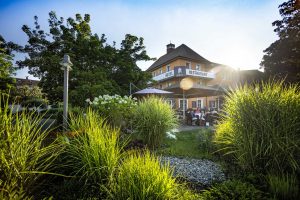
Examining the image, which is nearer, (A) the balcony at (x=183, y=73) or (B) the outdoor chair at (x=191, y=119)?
(B) the outdoor chair at (x=191, y=119)

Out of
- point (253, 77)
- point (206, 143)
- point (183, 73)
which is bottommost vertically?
point (206, 143)

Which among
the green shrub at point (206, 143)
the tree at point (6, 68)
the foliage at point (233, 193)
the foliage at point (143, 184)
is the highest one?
the tree at point (6, 68)

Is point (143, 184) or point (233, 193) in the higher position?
point (143, 184)

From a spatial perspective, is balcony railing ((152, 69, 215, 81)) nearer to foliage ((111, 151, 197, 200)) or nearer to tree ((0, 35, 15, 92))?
tree ((0, 35, 15, 92))

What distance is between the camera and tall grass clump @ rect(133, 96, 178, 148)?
15.6 feet

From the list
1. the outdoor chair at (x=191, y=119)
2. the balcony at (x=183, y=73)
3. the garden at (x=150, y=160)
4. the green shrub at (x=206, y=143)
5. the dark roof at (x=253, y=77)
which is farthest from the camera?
the balcony at (x=183, y=73)

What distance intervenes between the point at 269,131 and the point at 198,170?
4.92 ft

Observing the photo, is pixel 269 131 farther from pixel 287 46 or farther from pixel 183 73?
pixel 183 73

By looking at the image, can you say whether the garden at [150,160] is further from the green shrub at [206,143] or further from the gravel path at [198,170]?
the green shrub at [206,143]

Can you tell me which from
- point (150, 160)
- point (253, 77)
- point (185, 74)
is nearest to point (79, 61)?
point (150, 160)

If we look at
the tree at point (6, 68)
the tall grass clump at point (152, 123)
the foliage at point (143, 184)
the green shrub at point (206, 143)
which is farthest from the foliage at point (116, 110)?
the tree at point (6, 68)

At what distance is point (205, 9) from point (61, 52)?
33.5 feet

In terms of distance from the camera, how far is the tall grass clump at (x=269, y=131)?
288 cm

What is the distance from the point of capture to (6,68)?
11.9 m
